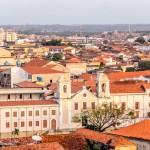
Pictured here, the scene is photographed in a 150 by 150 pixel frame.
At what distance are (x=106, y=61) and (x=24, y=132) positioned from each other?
53351mm

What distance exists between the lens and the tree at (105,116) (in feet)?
132

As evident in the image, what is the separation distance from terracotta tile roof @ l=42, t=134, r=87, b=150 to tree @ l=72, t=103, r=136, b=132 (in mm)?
9960

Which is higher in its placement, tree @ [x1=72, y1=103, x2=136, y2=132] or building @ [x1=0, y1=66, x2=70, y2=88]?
building @ [x1=0, y1=66, x2=70, y2=88]

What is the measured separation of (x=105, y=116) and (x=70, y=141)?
474 inches

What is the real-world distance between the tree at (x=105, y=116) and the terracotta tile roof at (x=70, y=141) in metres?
9.96

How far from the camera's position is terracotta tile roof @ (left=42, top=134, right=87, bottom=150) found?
93.5 ft

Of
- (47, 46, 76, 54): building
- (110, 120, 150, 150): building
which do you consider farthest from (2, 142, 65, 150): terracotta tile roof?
(47, 46, 76, 54): building

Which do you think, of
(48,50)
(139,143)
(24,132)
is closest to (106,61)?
(48,50)

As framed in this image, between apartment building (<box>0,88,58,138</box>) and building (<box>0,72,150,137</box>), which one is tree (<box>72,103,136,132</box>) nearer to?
building (<box>0,72,150,137</box>)

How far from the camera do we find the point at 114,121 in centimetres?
4125

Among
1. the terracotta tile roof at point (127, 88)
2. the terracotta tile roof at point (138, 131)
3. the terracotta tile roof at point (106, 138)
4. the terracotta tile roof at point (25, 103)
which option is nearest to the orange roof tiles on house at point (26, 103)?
the terracotta tile roof at point (25, 103)

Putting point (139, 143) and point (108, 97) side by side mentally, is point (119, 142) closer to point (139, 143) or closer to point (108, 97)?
point (139, 143)

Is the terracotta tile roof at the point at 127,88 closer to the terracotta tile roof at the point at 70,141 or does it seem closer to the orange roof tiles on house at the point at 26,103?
the orange roof tiles on house at the point at 26,103

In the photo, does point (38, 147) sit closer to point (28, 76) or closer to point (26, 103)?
point (26, 103)
